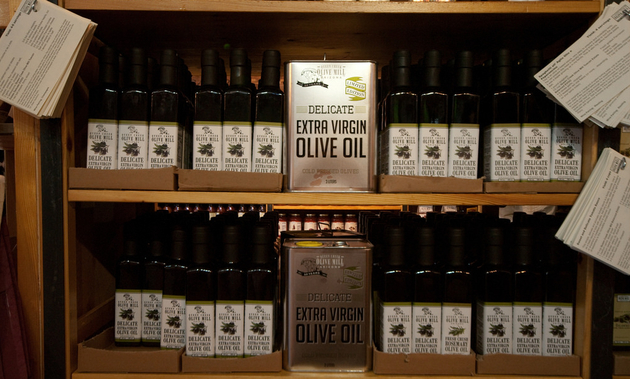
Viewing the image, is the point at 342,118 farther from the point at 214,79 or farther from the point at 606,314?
the point at 606,314

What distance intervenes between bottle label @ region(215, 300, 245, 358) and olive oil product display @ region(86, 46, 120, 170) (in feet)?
1.58

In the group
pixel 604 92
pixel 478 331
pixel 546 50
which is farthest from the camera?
pixel 546 50

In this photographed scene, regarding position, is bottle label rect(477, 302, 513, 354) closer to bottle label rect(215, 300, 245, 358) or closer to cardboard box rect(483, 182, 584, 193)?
cardboard box rect(483, 182, 584, 193)

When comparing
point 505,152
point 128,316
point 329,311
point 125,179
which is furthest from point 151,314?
point 505,152

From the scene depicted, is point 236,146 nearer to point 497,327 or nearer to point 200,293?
point 200,293

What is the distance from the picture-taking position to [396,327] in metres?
0.96

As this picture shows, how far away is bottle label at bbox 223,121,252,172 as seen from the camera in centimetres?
97

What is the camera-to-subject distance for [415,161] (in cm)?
97

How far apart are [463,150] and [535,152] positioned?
19 cm

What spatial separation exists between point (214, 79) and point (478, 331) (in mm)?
999

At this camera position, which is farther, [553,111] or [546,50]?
[546,50]

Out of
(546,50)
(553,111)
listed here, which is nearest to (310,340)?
(553,111)

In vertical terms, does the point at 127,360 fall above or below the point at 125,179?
below

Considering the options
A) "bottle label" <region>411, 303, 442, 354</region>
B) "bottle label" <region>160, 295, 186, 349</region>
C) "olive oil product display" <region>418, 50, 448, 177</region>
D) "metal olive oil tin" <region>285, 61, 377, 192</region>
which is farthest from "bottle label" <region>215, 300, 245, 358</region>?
"olive oil product display" <region>418, 50, 448, 177</region>
